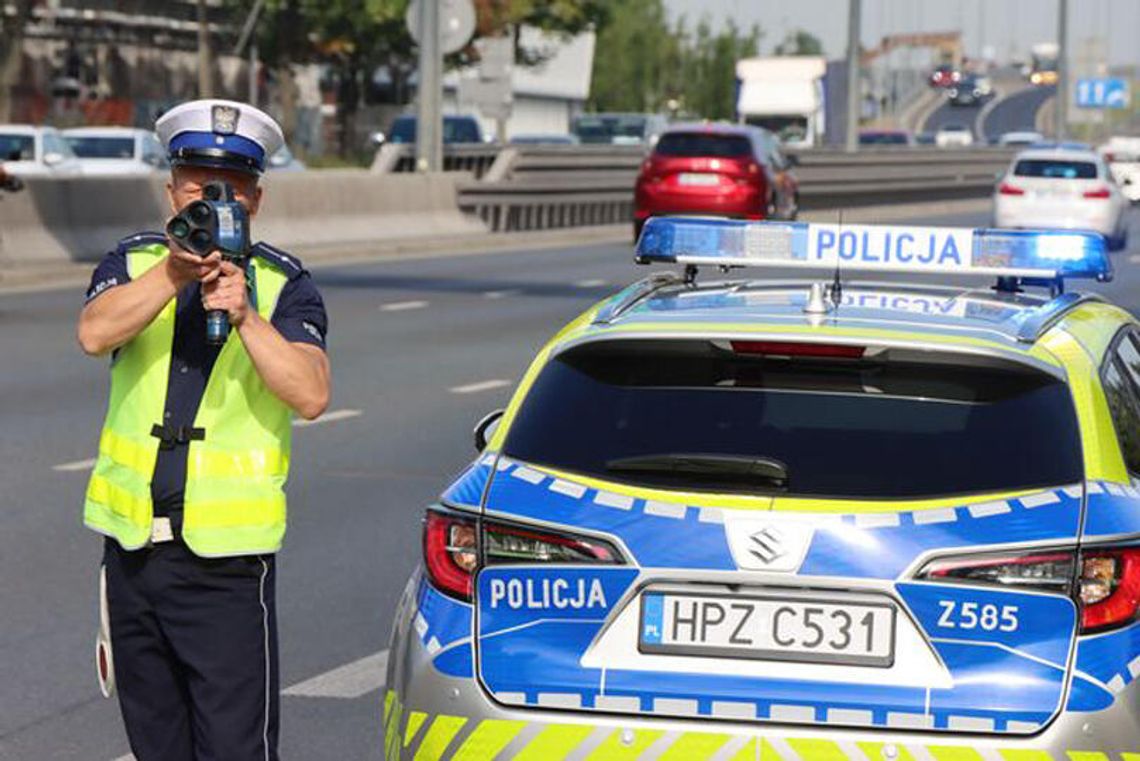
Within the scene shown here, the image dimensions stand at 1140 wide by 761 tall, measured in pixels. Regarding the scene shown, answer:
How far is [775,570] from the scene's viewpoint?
4.95 m

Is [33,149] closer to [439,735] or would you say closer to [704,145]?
[704,145]

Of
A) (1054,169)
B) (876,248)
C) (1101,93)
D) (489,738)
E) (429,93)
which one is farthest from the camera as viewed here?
(1101,93)

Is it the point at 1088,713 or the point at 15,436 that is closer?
the point at 1088,713

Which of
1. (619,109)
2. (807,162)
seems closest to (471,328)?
(807,162)

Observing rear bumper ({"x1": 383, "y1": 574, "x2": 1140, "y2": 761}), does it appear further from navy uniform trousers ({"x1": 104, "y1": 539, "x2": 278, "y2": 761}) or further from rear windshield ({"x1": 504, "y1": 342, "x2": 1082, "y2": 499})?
rear windshield ({"x1": 504, "y1": 342, "x2": 1082, "y2": 499})

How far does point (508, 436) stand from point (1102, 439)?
1104 millimetres

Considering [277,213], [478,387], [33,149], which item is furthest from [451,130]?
[478,387]

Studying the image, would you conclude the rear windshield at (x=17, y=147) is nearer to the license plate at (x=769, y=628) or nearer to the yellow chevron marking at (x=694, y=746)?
the license plate at (x=769, y=628)

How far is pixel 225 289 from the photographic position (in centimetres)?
481

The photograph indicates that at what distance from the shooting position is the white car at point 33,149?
39125 mm

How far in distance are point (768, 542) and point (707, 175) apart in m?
33.2

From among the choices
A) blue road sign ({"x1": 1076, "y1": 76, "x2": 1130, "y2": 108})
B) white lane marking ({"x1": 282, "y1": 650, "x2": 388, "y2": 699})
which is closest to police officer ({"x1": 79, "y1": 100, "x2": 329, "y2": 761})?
white lane marking ({"x1": 282, "y1": 650, "x2": 388, "y2": 699})

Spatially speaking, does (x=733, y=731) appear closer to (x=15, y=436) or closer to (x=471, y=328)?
(x=15, y=436)

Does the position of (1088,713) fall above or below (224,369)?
below
